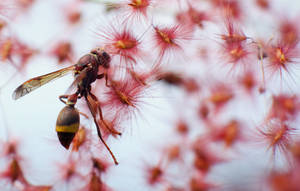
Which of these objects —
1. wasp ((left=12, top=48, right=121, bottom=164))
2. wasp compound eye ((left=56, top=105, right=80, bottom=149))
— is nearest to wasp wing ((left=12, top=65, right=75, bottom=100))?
wasp ((left=12, top=48, right=121, bottom=164))

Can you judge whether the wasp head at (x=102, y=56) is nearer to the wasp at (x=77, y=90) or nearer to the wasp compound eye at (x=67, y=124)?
the wasp at (x=77, y=90)

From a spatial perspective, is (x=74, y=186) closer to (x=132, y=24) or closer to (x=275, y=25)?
(x=132, y=24)

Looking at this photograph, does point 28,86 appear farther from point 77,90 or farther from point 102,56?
point 102,56

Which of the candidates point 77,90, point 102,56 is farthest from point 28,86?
point 102,56

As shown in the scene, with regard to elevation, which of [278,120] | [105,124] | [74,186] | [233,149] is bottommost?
[233,149]

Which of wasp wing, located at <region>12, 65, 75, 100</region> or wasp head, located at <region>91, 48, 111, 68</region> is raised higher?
wasp head, located at <region>91, 48, 111, 68</region>

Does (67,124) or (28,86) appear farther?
(28,86)

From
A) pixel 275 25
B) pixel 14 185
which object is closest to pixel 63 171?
pixel 14 185

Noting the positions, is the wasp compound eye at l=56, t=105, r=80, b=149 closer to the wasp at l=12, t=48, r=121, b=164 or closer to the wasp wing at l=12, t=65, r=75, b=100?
the wasp at l=12, t=48, r=121, b=164
